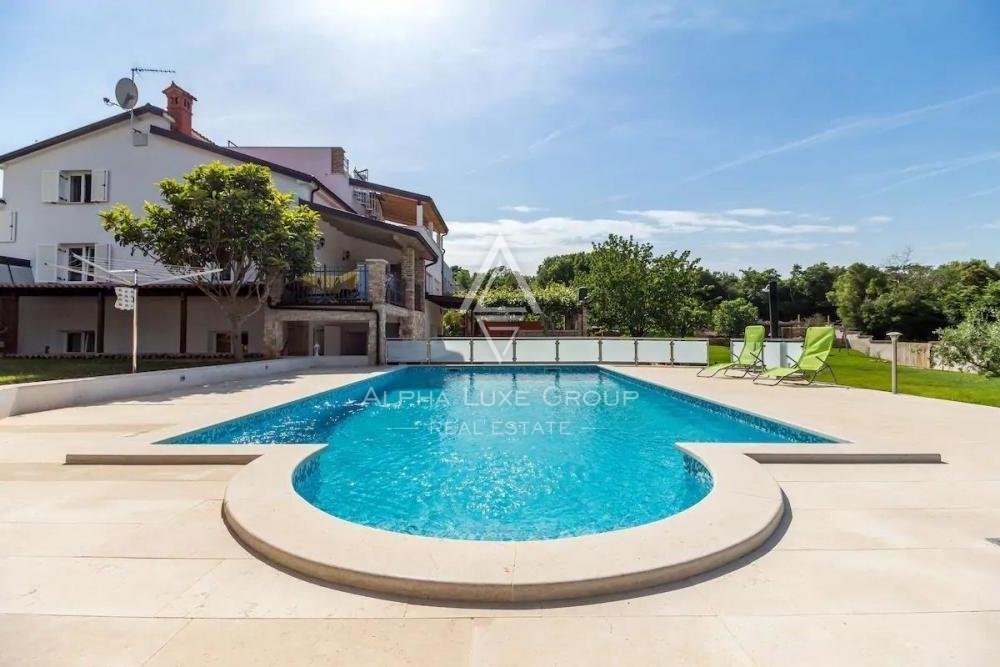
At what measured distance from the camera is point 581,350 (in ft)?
63.9

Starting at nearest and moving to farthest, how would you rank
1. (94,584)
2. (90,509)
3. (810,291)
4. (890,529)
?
(94,584), (890,529), (90,509), (810,291)

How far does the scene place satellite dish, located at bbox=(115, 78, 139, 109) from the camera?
56.4 feet

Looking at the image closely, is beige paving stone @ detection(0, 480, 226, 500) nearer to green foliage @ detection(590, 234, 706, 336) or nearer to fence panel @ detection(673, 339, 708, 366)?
fence panel @ detection(673, 339, 708, 366)

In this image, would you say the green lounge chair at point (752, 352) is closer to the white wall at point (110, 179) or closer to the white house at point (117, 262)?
the white house at point (117, 262)

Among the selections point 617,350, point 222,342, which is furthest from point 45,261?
point 617,350

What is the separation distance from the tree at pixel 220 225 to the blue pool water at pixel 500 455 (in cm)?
543

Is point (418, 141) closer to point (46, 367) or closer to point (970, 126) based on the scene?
point (46, 367)

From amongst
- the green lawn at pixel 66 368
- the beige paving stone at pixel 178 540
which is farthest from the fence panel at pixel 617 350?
the beige paving stone at pixel 178 540

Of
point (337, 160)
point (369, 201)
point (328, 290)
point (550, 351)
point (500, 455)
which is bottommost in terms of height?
point (500, 455)

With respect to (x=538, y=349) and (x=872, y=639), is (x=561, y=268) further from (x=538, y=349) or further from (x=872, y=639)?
(x=872, y=639)

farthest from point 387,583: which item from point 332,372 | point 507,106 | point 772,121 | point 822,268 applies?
point 822,268

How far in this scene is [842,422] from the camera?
7227 millimetres

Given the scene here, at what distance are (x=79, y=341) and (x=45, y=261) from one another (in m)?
3.13

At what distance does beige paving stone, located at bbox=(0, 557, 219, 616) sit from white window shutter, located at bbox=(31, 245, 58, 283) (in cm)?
2146
